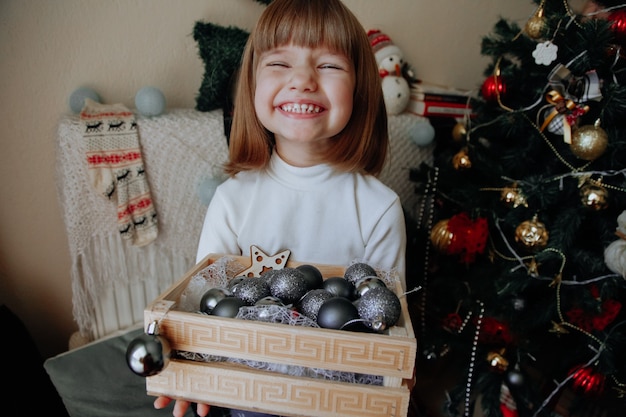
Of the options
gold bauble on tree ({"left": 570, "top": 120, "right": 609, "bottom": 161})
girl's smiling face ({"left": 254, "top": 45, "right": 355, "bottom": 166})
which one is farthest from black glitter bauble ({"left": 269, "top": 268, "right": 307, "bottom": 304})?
gold bauble on tree ({"left": 570, "top": 120, "right": 609, "bottom": 161})

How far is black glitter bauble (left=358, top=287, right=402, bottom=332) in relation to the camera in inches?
19.7

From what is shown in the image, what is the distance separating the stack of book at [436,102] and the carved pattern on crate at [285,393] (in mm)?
1059

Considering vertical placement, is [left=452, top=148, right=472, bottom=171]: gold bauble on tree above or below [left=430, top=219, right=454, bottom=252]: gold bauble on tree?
above

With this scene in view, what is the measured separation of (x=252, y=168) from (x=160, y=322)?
42 cm

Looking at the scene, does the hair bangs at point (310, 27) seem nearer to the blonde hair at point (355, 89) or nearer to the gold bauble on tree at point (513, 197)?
the blonde hair at point (355, 89)

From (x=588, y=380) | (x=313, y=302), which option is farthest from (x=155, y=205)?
(x=588, y=380)

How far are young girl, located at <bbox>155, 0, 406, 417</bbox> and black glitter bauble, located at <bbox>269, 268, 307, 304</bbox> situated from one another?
0.22 meters

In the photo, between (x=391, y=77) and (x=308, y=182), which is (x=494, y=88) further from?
(x=308, y=182)

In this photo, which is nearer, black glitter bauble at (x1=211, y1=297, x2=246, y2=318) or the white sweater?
black glitter bauble at (x1=211, y1=297, x2=246, y2=318)

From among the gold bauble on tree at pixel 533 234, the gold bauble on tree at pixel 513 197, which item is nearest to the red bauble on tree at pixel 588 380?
the gold bauble on tree at pixel 533 234

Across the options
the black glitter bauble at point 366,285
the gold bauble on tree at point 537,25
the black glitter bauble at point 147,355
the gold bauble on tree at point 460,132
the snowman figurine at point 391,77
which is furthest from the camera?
the snowman figurine at point 391,77

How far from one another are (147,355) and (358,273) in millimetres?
320

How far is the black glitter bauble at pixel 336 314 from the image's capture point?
50 cm

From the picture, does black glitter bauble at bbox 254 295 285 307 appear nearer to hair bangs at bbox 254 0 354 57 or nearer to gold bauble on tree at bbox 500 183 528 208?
hair bangs at bbox 254 0 354 57
